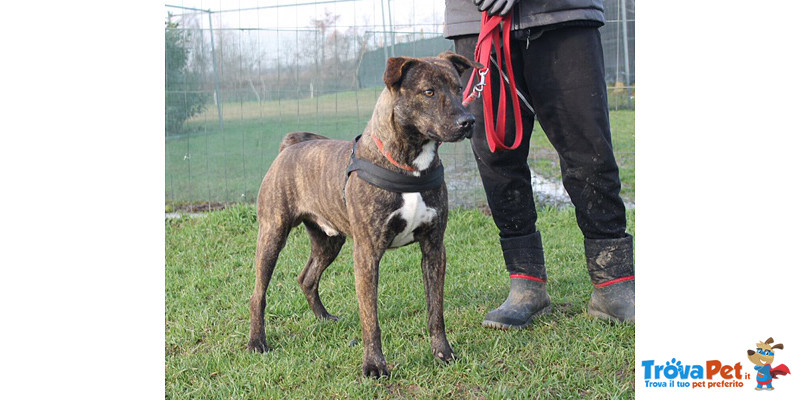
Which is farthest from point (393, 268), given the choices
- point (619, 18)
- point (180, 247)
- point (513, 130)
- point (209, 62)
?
point (619, 18)

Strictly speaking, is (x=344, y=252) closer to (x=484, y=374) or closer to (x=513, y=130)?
(x=513, y=130)

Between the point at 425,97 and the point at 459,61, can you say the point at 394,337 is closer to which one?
the point at 425,97

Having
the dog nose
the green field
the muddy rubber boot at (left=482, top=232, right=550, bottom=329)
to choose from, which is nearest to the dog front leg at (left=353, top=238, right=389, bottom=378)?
the dog nose

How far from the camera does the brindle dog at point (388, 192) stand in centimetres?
312

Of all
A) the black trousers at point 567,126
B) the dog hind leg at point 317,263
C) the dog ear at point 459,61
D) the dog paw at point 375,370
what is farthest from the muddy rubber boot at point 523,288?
the dog ear at point 459,61

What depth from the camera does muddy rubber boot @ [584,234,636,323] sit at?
3.77 m

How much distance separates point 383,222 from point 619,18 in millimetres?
5066

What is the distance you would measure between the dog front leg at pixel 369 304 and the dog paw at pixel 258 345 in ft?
2.42

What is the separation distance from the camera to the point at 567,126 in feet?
12.1

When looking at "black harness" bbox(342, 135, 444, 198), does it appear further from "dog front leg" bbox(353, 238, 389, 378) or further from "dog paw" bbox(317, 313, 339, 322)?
"dog paw" bbox(317, 313, 339, 322)

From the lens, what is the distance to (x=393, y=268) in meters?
5.23
